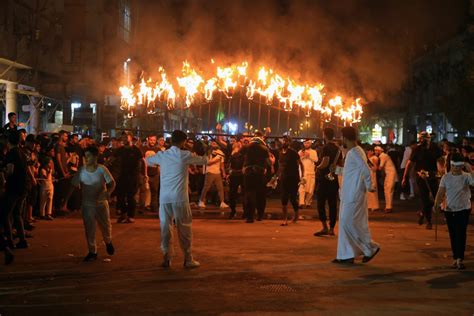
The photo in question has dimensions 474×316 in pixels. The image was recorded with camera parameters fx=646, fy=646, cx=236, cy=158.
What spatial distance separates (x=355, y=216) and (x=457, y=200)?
138cm

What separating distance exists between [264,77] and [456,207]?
9801mm

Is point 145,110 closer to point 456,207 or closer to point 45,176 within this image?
point 45,176

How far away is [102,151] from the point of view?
15.7 m

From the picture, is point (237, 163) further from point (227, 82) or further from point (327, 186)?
point (327, 186)

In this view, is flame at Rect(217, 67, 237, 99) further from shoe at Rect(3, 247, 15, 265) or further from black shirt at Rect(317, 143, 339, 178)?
shoe at Rect(3, 247, 15, 265)

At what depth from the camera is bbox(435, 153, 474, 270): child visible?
855 centimetres

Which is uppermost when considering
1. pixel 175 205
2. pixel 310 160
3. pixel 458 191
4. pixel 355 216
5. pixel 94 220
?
pixel 310 160

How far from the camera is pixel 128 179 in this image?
13.0 metres

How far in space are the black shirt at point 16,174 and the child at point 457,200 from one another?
5.86 m

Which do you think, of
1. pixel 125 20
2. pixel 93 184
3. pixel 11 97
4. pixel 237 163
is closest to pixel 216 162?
pixel 237 163

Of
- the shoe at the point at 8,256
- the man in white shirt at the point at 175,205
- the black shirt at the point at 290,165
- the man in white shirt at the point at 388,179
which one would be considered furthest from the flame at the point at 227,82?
the shoe at the point at 8,256

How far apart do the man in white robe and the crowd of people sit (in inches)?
3.2

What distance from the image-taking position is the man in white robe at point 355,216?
336 inches

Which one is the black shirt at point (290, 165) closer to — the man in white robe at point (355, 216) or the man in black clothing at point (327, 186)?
the man in black clothing at point (327, 186)
